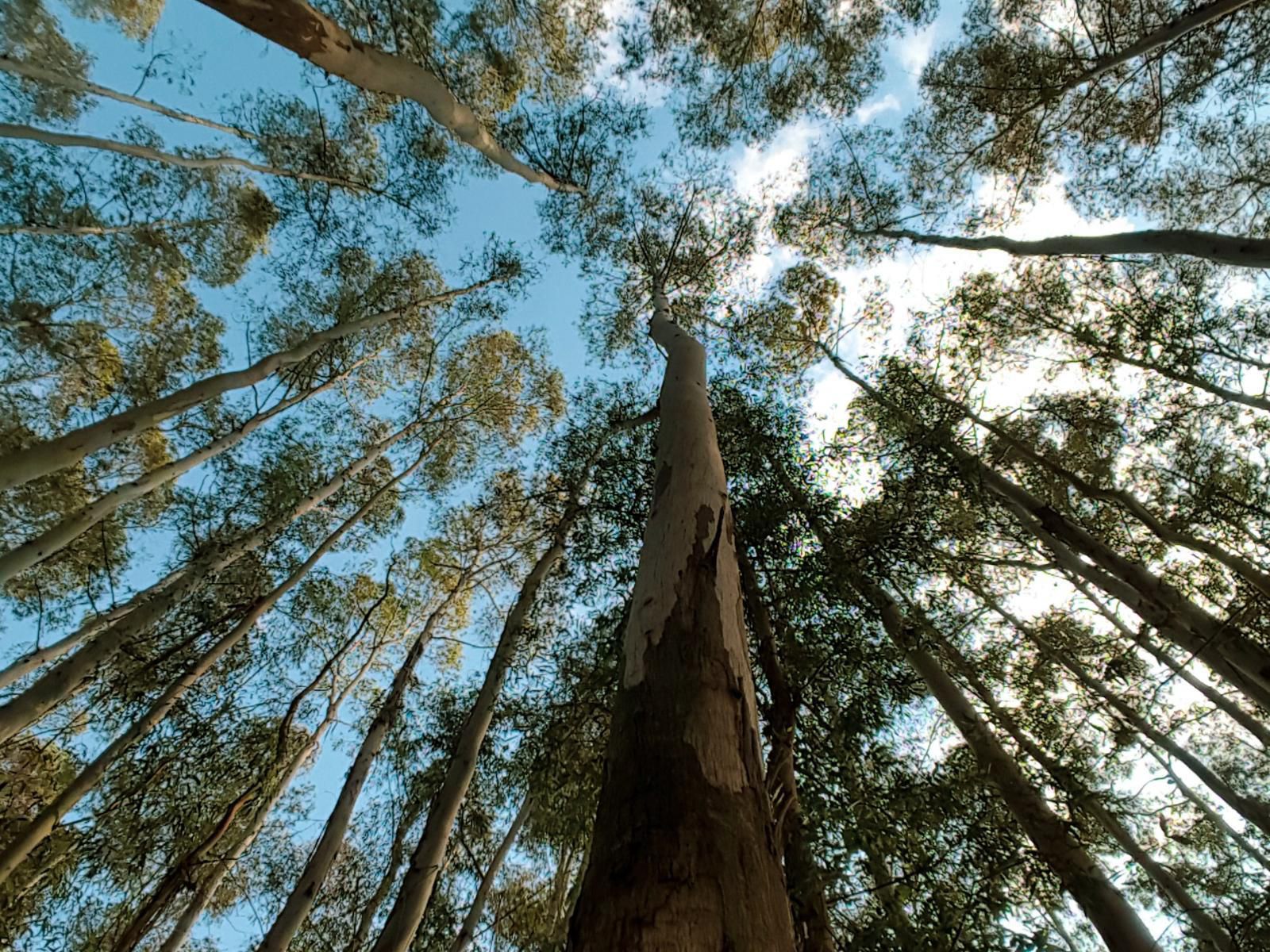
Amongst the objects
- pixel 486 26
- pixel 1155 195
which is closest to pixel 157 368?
pixel 486 26

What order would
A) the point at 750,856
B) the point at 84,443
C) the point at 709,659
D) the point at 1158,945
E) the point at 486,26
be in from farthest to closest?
the point at 486,26 < the point at 84,443 < the point at 1158,945 < the point at 709,659 < the point at 750,856

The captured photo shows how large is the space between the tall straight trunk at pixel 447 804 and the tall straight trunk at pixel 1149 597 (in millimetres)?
3859

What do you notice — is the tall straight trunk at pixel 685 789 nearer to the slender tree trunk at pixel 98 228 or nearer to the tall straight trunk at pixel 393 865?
the tall straight trunk at pixel 393 865

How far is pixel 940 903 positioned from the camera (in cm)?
189

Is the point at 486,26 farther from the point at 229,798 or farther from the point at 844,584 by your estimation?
the point at 229,798

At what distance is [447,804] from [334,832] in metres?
1.88

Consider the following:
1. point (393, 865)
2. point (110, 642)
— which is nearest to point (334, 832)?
point (393, 865)

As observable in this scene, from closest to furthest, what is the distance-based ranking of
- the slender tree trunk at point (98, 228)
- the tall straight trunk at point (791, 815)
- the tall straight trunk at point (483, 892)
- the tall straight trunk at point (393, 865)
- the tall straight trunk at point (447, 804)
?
the tall straight trunk at point (791, 815) → the tall straight trunk at point (447, 804) → the tall straight trunk at point (483, 892) → the tall straight trunk at point (393, 865) → the slender tree trunk at point (98, 228)

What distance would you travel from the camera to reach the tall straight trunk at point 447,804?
3.06m

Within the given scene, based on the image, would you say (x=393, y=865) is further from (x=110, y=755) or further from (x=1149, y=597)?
(x=1149, y=597)

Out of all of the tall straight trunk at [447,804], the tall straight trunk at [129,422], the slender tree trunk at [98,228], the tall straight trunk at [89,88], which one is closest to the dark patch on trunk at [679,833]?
the tall straight trunk at [447,804]

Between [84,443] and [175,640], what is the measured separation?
3.37 metres

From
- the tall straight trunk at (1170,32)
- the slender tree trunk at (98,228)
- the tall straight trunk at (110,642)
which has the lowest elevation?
the tall straight trunk at (110,642)

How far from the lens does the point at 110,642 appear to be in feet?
14.0
